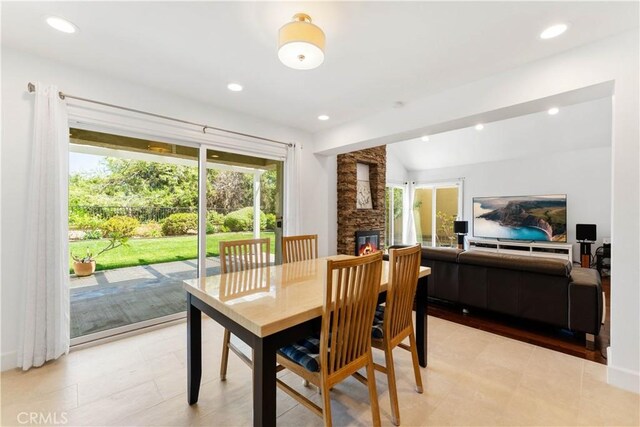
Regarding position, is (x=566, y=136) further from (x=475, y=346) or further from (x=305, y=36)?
(x=305, y=36)

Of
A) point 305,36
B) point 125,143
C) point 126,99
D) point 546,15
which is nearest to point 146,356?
point 125,143

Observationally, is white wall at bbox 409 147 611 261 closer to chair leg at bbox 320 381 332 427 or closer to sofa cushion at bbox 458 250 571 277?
sofa cushion at bbox 458 250 571 277

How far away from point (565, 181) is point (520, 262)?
4.77 m

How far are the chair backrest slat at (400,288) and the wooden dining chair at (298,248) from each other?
3.84 ft

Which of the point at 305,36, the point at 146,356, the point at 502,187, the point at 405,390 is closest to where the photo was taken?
the point at 305,36

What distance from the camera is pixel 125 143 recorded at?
299 centimetres

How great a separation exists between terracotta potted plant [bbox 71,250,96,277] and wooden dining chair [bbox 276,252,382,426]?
2506mm

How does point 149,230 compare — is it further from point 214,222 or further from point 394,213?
point 394,213

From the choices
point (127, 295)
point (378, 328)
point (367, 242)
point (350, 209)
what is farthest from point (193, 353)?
point (367, 242)

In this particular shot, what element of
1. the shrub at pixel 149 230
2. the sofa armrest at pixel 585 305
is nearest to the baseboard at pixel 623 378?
the sofa armrest at pixel 585 305

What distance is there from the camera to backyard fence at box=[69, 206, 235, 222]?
2816 mm

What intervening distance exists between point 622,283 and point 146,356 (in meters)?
3.76

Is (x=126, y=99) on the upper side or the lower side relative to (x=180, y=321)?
upper

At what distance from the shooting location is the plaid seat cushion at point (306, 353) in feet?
4.82
